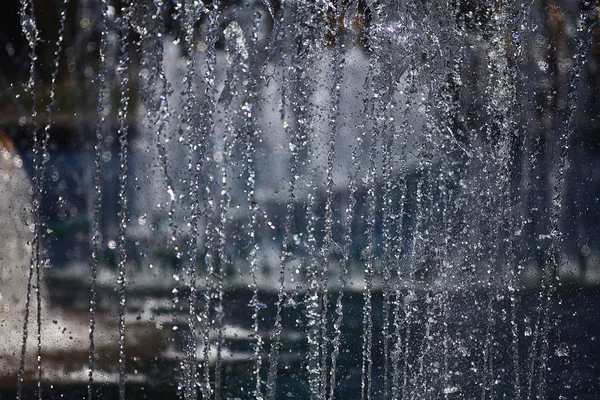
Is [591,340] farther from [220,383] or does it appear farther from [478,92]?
[220,383]

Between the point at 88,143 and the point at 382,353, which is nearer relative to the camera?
the point at 382,353

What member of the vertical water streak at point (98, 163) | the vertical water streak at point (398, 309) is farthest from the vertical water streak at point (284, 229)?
the vertical water streak at point (98, 163)

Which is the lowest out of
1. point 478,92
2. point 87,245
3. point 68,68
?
point 87,245

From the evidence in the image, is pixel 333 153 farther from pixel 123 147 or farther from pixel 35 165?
pixel 35 165

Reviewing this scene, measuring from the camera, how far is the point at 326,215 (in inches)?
131

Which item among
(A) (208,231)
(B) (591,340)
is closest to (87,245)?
(A) (208,231)

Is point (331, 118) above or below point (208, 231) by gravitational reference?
above

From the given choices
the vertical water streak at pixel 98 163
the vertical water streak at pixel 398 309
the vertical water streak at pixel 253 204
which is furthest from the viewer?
the vertical water streak at pixel 98 163

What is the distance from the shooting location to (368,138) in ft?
10.7

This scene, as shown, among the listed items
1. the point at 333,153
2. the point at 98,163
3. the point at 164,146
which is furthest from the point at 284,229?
the point at 98,163

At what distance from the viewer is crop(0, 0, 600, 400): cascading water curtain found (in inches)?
125

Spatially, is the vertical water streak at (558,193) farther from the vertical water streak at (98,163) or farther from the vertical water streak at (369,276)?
the vertical water streak at (98,163)

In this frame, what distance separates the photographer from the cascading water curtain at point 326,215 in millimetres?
3182

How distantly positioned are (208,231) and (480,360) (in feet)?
4.25
